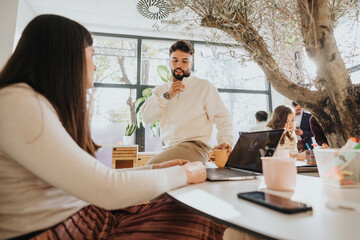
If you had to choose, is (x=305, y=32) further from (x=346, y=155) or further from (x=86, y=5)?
(x=86, y=5)

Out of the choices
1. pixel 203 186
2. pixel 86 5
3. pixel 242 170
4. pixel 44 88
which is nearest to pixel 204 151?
pixel 242 170

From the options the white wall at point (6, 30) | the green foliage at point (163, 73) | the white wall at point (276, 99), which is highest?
the white wall at point (6, 30)

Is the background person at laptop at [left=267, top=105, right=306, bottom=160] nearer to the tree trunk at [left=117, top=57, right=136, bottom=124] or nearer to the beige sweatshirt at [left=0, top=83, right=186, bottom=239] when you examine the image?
the beige sweatshirt at [left=0, top=83, right=186, bottom=239]

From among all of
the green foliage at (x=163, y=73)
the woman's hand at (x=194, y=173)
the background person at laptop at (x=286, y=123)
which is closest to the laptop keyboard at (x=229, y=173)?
the woman's hand at (x=194, y=173)

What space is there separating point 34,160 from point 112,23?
16.3 feet

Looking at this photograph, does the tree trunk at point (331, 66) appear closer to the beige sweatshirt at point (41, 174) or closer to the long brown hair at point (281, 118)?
the beige sweatshirt at point (41, 174)

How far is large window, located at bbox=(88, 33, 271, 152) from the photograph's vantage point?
470cm

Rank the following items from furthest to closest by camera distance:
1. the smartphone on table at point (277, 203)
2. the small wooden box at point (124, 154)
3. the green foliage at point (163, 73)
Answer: the green foliage at point (163, 73) < the small wooden box at point (124, 154) < the smartphone on table at point (277, 203)

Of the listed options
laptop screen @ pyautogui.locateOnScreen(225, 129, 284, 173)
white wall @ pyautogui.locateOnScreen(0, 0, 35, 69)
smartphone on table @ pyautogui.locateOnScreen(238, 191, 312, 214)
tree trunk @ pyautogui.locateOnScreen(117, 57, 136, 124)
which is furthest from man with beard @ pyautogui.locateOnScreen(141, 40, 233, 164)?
white wall @ pyautogui.locateOnScreen(0, 0, 35, 69)

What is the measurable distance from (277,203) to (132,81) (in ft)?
15.8

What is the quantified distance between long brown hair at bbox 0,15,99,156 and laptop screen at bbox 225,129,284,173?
73 cm

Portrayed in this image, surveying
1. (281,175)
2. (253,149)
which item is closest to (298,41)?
(253,149)

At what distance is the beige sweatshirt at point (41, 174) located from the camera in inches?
19.6

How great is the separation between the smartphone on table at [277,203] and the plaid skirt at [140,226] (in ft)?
0.74
